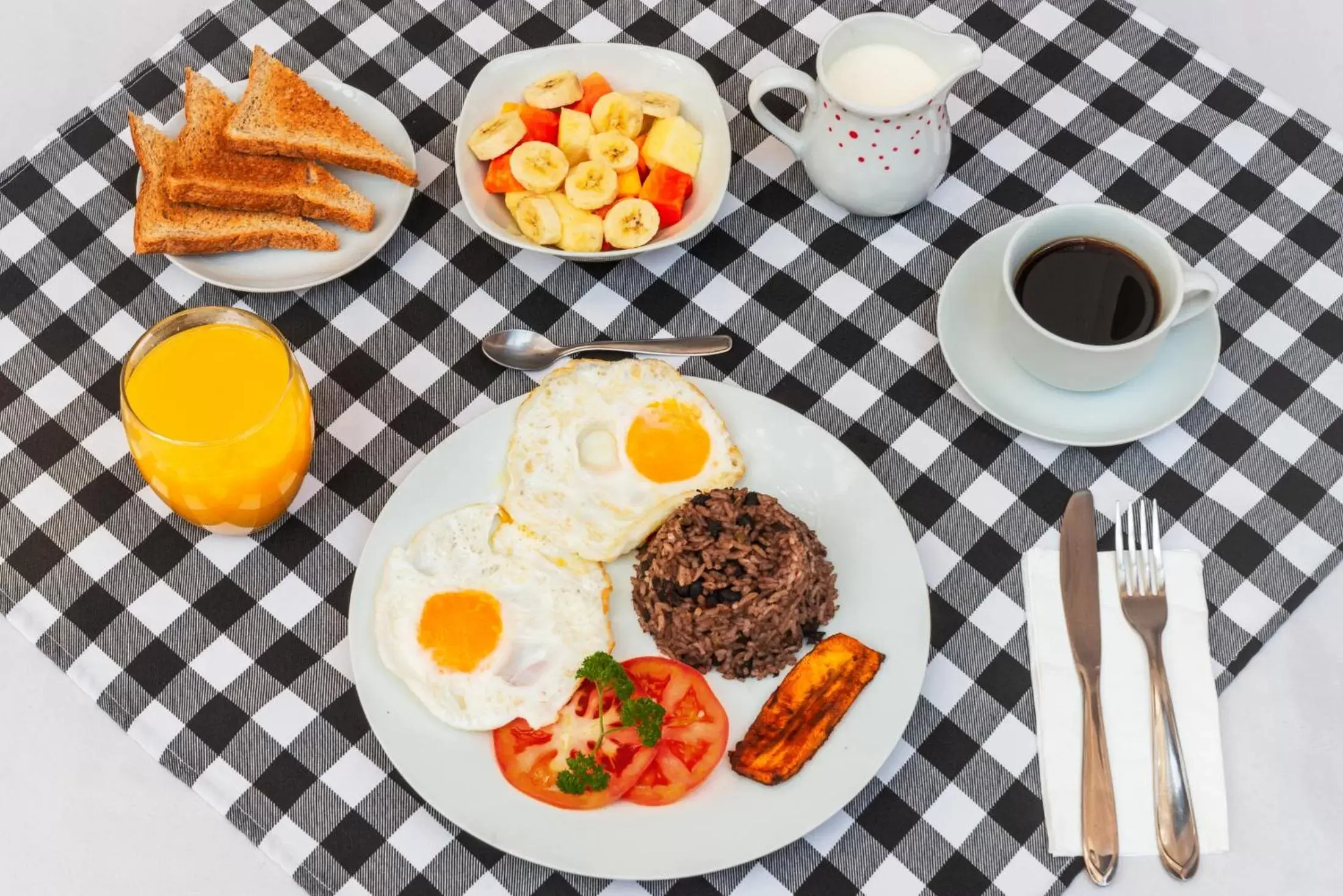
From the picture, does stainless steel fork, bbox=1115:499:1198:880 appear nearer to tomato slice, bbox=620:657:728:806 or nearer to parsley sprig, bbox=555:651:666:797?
tomato slice, bbox=620:657:728:806

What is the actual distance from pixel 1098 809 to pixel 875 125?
4.38 feet

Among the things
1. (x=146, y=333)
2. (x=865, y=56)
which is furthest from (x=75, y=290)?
(x=865, y=56)

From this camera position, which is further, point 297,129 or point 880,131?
point 297,129

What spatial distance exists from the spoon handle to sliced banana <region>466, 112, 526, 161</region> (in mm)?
439

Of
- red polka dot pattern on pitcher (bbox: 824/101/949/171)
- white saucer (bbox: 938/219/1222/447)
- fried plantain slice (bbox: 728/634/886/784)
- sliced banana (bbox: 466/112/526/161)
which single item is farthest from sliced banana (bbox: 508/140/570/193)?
fried plantain slice (bbox: 728/634/886/784)

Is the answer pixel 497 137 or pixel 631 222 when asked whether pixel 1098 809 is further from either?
pixel 497 137

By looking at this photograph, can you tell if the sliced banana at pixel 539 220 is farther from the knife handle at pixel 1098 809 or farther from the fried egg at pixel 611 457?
the knife handle at pixel 1098 809

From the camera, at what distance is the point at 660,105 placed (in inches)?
110

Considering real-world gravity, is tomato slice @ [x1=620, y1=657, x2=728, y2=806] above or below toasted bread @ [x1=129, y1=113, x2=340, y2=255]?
below

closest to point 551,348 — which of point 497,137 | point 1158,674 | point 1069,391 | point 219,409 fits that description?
point 497,137

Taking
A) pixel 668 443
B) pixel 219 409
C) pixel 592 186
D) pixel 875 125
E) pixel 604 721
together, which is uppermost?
pixel 219 409

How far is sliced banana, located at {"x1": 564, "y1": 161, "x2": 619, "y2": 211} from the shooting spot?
2.68 m

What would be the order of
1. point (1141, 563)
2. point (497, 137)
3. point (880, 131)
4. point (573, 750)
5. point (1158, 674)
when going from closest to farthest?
point (573, 750) → point (1158, 674) → point (1141, 563) → point (880, 131) → point (497, 137)

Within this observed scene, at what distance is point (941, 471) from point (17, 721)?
1.86 meters
